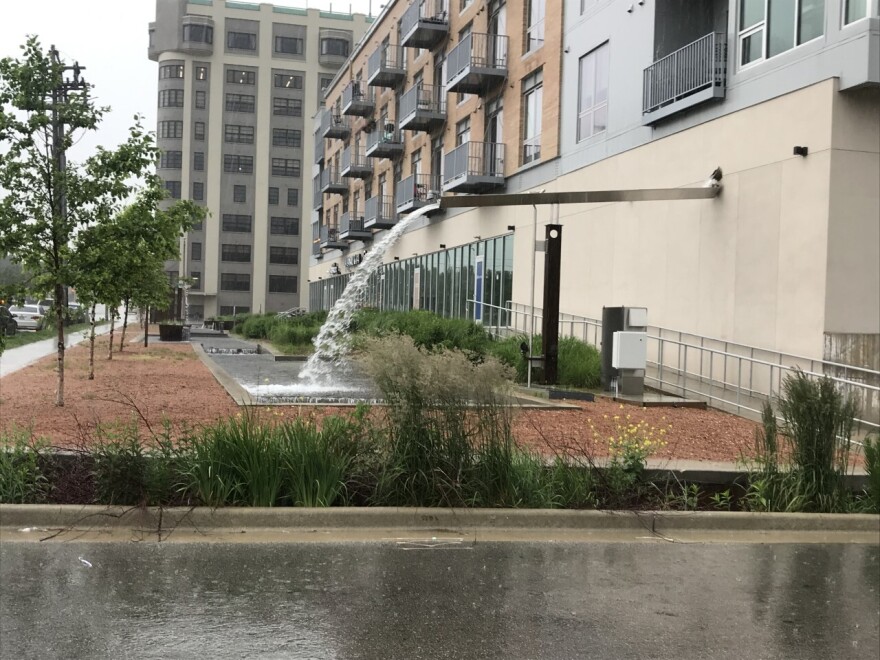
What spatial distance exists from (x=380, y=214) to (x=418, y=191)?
697cm

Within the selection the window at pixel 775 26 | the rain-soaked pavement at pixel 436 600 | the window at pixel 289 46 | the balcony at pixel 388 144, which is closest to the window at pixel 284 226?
the window at pixel 289 46

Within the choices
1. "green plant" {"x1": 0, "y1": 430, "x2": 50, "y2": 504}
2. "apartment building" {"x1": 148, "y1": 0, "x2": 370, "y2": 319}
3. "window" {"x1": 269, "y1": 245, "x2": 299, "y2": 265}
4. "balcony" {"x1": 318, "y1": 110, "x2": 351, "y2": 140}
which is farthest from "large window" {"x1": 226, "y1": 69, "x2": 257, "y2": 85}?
"green plant" {"x1": 0, "y1": 430, "x2": 50, "y2": 504}

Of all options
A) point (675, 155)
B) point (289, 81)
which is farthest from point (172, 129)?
point (675, 155)

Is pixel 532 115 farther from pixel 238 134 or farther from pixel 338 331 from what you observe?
pixel 238 134

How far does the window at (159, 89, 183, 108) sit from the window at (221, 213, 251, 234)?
12.3 meters

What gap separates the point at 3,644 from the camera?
454 centimetres

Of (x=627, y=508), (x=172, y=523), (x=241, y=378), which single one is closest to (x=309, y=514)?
(x=172, y=523)

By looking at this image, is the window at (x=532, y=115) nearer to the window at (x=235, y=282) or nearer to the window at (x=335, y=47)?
the window at (x=235, y=282)

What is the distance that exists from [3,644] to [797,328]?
13939mm

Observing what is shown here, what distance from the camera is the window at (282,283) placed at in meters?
96.1

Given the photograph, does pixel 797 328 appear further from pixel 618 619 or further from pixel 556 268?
pixel 618 619

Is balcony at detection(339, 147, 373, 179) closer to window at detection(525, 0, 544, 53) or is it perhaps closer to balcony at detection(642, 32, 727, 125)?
window at detection(525, 0, 544, 53)

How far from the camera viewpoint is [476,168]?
3161cm

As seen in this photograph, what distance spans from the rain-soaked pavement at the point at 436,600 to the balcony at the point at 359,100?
4630cm
